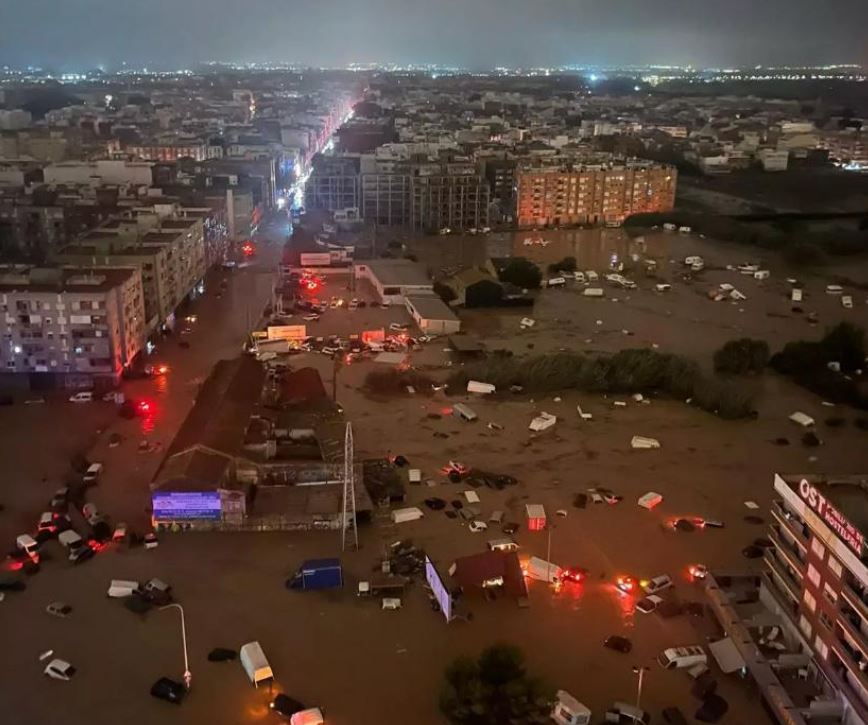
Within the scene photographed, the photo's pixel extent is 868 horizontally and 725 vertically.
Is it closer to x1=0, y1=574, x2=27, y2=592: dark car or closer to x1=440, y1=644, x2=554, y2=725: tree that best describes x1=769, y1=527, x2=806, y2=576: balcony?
x1=440, y1=644, x2=554, y2=725: tree

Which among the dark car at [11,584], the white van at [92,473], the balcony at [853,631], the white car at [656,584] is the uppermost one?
the balcony at [853,631]

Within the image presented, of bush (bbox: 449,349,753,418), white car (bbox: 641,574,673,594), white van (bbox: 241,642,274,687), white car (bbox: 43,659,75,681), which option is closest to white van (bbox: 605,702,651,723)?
white car (bbox: 641,574,673,594)

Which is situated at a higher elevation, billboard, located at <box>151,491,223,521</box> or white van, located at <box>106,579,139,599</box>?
billboard, located at <box>151,491,223,521</box>

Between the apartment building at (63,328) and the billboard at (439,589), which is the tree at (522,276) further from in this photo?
the billboard at (439,589)

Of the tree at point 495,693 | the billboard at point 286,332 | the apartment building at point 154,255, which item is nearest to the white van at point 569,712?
the tree at point 495,693

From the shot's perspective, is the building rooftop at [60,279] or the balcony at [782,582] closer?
the balcony at [782,582]

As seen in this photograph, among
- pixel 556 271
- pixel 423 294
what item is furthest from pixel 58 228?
pixel 556 271

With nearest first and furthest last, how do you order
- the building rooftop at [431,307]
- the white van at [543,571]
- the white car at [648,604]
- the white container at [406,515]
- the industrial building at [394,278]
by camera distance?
the white car at [648,604]
the white van at [543,571]
the white container at [406,515]
the building rooftop at [431,307]
the industrial building at [394,278]

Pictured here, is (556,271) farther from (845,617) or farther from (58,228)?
(845,617)
